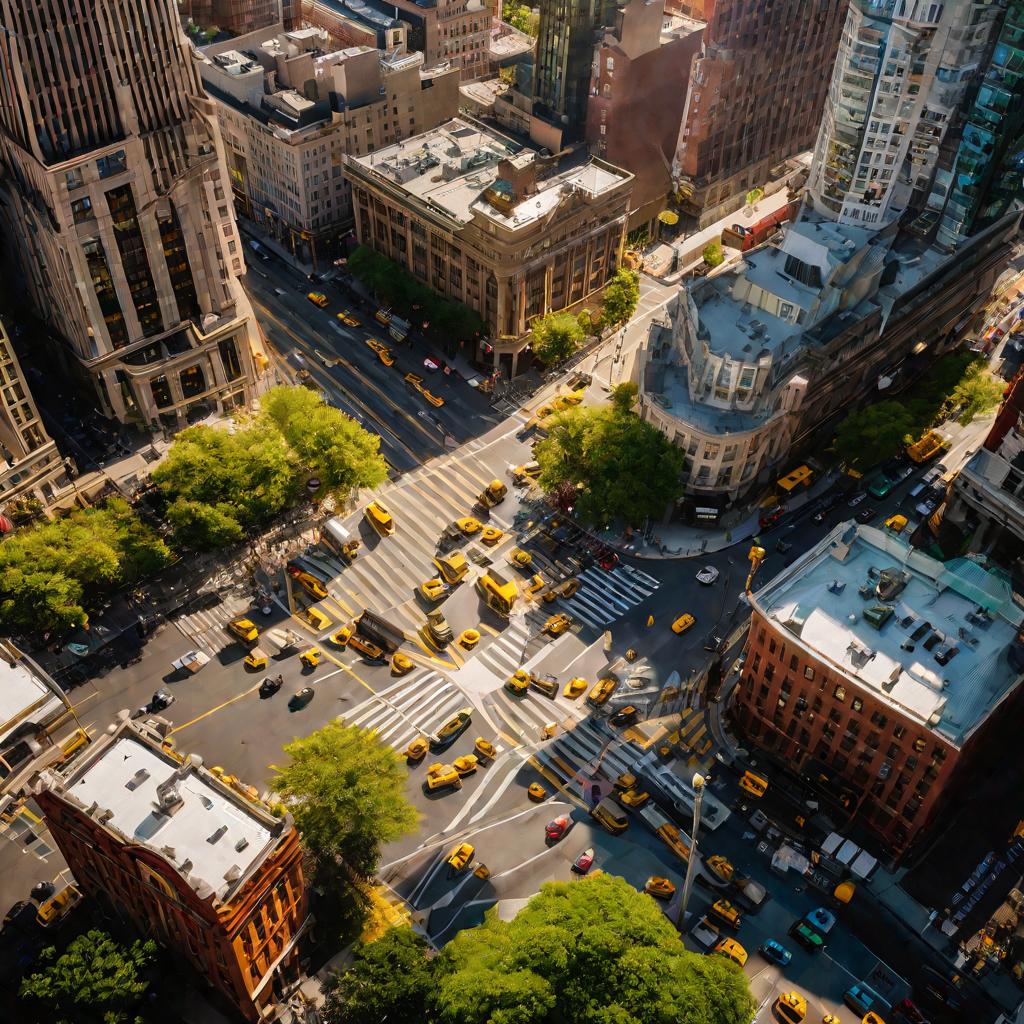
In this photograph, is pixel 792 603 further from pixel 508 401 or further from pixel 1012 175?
pixel 1012 175

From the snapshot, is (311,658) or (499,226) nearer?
(311,658)

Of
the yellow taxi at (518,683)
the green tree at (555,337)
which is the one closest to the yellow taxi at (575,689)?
the yellow taxi at (518,683)

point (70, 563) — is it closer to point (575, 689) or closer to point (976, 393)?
point (575, 689)

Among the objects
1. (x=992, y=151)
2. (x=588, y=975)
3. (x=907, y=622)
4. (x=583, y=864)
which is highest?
(x=992, y=151)

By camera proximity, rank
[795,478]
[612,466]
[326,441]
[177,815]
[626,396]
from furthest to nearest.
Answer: [795,478] → [626,396] → [326,441] → [612,466] → [177,815]

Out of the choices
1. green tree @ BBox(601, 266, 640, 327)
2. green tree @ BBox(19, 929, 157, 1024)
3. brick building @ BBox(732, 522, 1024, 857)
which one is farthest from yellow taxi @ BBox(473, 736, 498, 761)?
green tree @ BBox(601, 266, 640, 327)

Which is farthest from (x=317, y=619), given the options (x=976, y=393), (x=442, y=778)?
(x=976, y=393)

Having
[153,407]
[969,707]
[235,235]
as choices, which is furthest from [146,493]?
[969,707]
